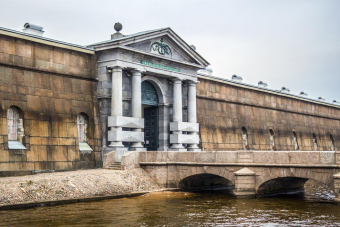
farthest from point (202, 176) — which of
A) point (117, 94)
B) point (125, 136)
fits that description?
point (117, 94)

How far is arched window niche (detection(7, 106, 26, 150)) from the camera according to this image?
1041 inches

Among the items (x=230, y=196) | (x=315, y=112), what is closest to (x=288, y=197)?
(x=230, y=196)

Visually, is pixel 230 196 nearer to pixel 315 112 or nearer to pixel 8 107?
pixel 8 107

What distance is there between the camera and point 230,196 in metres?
26.7

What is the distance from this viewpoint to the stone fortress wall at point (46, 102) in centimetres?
2642

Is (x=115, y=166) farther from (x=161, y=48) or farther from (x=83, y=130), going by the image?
(x=161, y=48)

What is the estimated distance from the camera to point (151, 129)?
1393 inches

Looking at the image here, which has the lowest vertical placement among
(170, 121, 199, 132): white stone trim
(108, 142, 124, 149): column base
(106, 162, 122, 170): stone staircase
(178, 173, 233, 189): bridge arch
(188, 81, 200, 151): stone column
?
(178, 173, 233, 189): bridge arch

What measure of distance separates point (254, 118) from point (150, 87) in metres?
14.9

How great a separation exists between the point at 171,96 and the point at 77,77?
752 cm

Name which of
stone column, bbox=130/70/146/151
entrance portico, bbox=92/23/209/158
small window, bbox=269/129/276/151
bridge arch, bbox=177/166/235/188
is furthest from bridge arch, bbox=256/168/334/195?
small window, bbox=269/129/276/151

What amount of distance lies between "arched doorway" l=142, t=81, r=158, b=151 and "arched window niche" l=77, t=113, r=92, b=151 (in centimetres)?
471

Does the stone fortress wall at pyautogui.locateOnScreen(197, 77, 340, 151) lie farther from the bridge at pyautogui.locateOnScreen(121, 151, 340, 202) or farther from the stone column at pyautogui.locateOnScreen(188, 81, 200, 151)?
the bridge at pyautogui.locateOnScreen(121, 151, 340, 202)

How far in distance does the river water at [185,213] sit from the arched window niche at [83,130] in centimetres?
657
